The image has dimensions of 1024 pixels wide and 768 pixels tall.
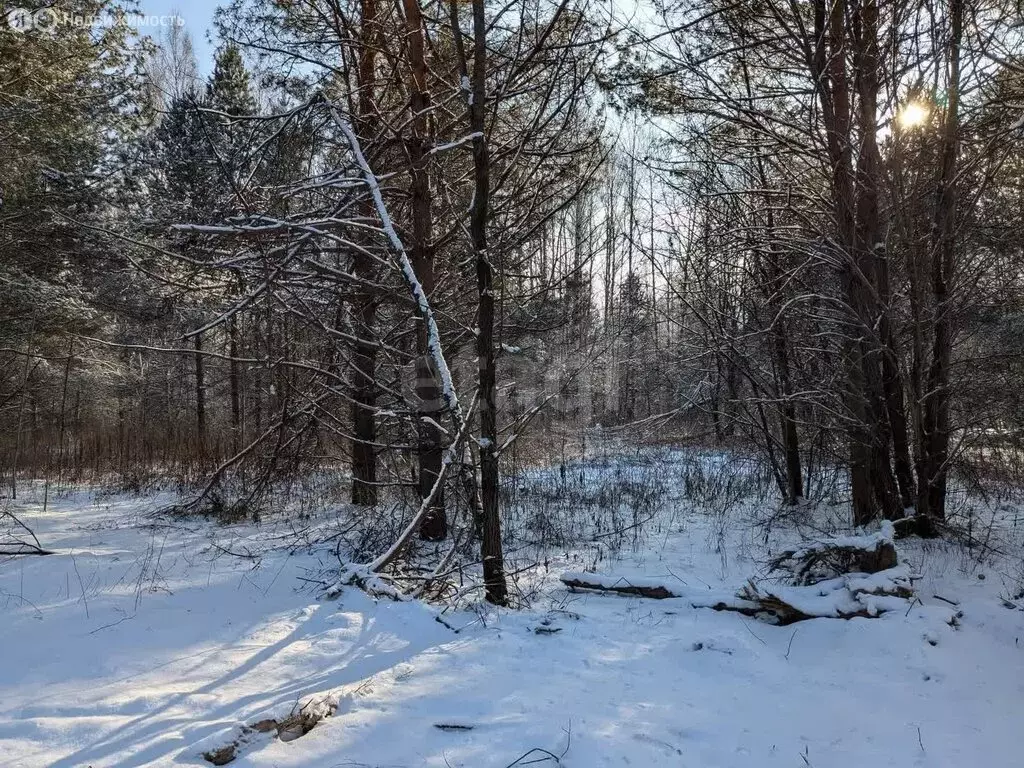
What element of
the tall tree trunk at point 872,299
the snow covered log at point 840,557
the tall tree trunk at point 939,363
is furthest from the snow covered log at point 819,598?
the tall tree trunk at point 939,363

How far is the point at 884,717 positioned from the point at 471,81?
4.59 m

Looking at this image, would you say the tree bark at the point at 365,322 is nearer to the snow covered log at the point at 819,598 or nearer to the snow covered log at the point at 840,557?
the snow covered log at the point at 819,598


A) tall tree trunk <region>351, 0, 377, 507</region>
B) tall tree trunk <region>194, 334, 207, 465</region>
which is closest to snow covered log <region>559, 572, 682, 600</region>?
tall tree trunk <region>351, 0, 377, 507</region>

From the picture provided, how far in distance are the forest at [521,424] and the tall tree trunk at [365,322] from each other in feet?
0.29

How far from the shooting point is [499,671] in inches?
132

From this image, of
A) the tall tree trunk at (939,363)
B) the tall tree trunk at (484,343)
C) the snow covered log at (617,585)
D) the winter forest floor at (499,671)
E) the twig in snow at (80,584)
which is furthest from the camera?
the tall tree trunk at (939,363)

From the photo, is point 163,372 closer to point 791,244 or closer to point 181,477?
point 181,477

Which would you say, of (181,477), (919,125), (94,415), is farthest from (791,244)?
(94,415)

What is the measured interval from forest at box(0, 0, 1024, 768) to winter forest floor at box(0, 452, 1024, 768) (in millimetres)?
25

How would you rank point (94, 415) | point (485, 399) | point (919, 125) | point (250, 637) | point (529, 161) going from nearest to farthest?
point (250, 637) → point (485, 399) → point (919, 125) → point (529, 161) → point (94, 415)

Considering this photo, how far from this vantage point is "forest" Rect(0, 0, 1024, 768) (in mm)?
2959

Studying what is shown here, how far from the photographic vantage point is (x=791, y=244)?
21.4 ft

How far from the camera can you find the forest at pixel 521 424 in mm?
2959

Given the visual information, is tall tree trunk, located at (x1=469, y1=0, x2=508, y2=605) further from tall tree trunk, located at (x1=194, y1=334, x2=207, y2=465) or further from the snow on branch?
tall tree trunk, located at (x1=194, y1=334, x2=207, y2=465)
